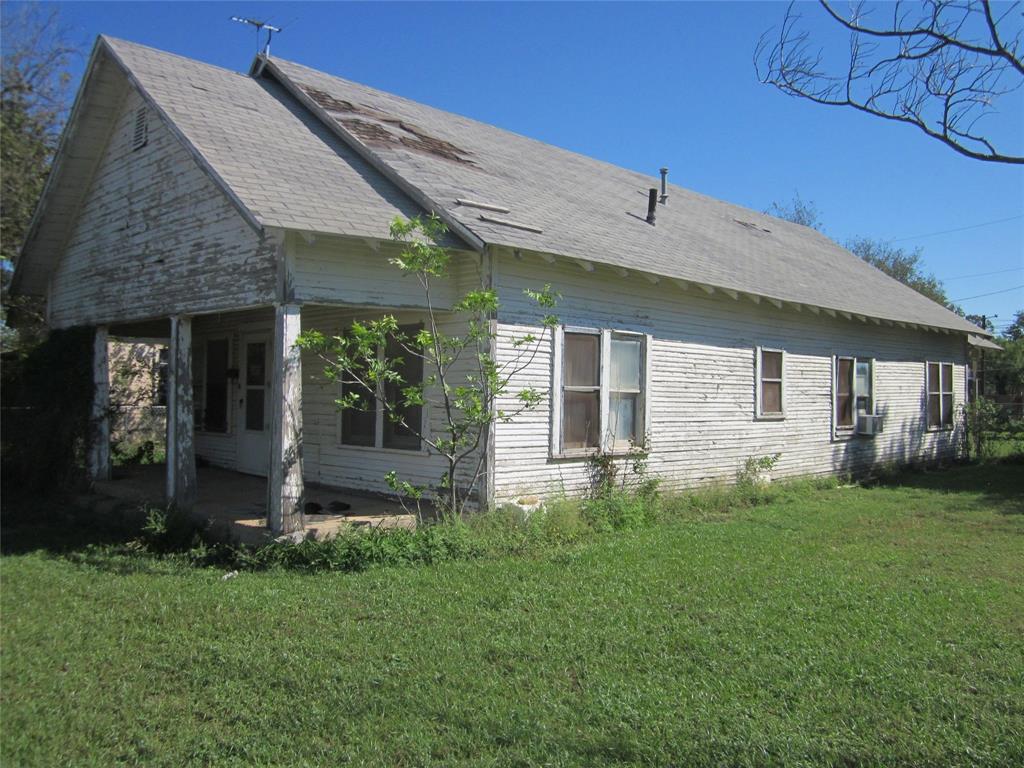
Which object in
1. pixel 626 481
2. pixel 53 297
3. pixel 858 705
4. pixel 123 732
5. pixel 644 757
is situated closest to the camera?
pixel 644 757

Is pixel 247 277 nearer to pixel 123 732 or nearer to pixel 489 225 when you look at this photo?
pixel 489 225

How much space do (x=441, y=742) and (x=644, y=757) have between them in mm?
1007

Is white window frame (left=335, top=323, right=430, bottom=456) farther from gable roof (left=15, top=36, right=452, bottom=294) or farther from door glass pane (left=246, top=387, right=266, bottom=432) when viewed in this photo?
door glass pane (left=246, top=387, right=266, bottom=432)

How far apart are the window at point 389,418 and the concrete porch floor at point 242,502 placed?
75cm

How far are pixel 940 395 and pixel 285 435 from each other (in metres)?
16.8

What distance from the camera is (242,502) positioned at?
9.95m

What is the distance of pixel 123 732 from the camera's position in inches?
155

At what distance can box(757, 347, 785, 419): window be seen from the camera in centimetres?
1296

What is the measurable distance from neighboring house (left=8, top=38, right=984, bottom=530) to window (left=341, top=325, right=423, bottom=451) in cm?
5

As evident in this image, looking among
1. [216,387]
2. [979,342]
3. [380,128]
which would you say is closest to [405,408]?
[380,128]

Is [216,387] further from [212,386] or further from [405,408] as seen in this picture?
[405,408]

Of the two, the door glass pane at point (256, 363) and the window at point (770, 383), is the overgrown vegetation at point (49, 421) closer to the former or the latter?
the door glass pane at point (256, 363)

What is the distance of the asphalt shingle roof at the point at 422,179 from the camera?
8.47m

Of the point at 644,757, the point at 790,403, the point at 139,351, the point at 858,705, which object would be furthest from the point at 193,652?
the point at 139,351
